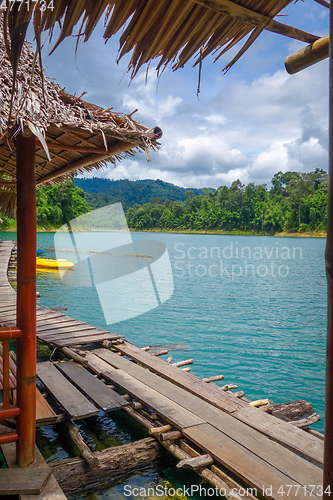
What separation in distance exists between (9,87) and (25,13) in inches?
54.0

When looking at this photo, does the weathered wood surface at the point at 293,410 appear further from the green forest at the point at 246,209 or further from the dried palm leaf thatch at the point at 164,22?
the green forest at the point at 246,209

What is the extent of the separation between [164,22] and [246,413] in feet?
12.1

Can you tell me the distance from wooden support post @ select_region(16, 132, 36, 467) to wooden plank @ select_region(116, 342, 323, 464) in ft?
6.92

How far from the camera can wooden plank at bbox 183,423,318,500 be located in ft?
8.96

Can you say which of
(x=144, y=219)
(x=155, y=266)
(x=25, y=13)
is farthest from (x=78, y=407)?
(x=144, y=219)

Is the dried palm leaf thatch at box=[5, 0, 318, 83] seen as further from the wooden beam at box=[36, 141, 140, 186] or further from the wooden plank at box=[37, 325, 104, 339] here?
the wooden plank at box=[37, 325, 104, 339]

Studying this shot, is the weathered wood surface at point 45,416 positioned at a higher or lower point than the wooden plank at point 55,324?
lower

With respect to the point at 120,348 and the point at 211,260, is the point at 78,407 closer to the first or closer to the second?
the point at 120,348

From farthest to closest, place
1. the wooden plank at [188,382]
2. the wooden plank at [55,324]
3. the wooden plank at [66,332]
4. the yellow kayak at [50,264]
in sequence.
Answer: the yellow kayak at [50,264], the wooden plank at [55,324], the wooden plank at [66,332], the wooden plank at [188,382]

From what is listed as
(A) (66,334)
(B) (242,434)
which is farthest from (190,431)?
(A) (66,334)

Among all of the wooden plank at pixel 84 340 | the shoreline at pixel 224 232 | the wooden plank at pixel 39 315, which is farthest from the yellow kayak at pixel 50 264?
the shoreline at pixel 224 232

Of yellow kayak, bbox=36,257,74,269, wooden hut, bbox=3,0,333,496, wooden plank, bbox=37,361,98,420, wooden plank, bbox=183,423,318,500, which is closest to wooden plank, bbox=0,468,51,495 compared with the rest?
wooden plank, bbox=37,361,98,420

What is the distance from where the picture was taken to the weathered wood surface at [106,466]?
309cm

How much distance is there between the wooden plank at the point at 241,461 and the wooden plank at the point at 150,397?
6.5 inches
